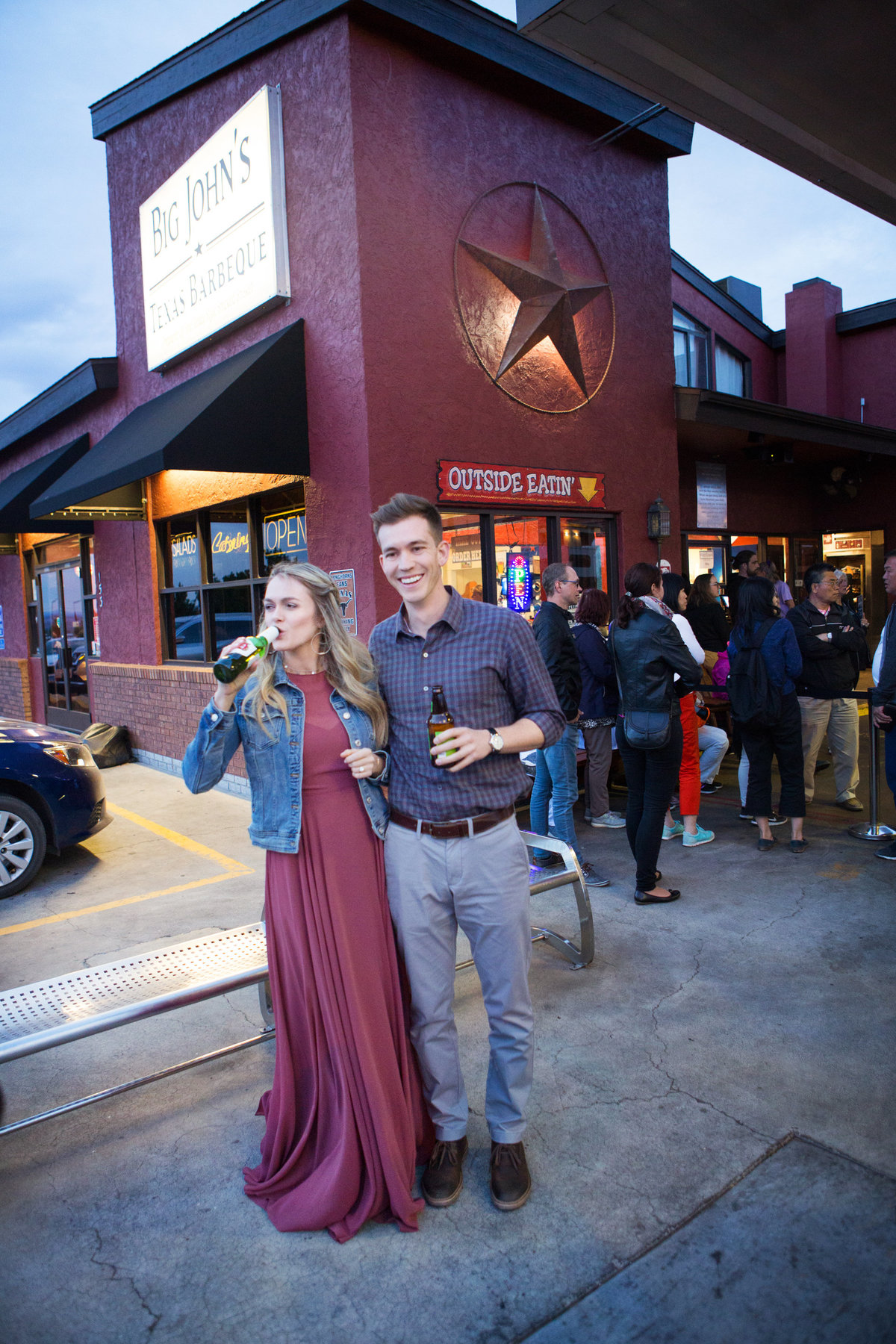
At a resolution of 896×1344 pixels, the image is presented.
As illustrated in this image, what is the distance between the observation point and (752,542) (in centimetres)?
1354

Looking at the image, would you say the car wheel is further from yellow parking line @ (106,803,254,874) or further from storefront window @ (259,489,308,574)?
storefront window @ (259,489,308,574)

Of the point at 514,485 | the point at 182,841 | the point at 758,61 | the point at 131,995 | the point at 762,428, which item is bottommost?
the point at 182,841

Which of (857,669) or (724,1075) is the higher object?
(857,669)

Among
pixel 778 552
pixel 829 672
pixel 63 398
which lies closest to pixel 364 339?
pixel 829 672

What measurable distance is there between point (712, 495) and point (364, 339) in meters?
7.29

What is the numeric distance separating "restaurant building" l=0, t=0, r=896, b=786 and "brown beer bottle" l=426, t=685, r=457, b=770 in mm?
4389

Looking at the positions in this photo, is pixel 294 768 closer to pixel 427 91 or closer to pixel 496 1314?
pixel 496 1314

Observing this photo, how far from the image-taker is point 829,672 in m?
6.88

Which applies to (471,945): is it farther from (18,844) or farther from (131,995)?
(18,844)

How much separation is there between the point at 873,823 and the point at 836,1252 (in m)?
4.33

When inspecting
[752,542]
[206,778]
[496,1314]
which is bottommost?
[496,1314]

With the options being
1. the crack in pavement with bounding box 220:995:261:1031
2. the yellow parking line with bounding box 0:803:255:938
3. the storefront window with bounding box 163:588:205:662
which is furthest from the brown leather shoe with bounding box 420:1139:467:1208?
the storefront window with bounding box 163:588:205:662

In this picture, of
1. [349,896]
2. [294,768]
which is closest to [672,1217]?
[349,896]

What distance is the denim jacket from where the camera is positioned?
2602mm
